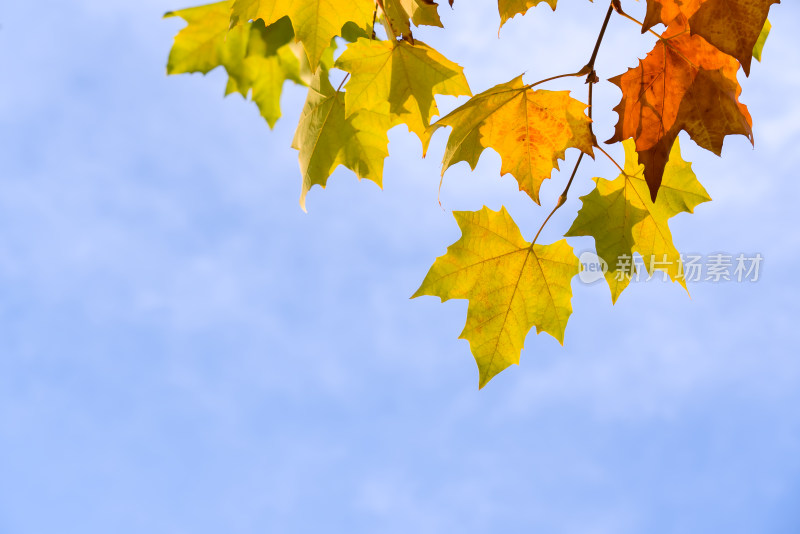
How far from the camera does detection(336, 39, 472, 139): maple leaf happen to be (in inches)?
62.9

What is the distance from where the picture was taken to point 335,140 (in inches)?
74.2

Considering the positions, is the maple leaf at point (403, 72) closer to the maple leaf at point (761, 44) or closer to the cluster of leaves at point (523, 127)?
the cluster of leaves at point (523, 127)

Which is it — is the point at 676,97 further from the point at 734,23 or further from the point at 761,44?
the point at 761,44

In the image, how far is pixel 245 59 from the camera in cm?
271

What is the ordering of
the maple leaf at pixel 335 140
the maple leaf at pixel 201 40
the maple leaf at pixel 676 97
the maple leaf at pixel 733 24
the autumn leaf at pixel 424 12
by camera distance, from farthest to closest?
1. the maple leaf at pixel 201 40
2. the maple leaf at pixel 335 140
3. the autumn leaf at pixel 424 12
4. the maple leaf at pixel 676 97
5. the maple leaf at pixel 733 24

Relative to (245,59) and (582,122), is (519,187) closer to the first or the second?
(582,122)

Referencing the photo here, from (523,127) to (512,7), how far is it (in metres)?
0.30

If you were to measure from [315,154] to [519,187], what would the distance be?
0.64m

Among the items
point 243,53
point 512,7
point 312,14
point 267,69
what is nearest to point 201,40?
point 243,53

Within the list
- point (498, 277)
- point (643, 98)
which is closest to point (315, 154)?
point (498, 277)

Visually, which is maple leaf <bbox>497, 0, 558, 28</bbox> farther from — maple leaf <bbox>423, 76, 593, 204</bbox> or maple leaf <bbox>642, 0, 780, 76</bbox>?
maple leaf <bbox>642, 0, 780, 76</bbox>

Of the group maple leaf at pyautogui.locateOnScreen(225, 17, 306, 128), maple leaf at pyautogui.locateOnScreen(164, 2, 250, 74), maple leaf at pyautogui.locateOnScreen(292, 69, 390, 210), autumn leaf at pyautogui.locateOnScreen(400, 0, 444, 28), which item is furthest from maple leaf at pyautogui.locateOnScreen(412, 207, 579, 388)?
maple leaf at pyautogui.locateOnScreen(164, 2, 250, 74)

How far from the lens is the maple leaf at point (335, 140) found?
73.2 inches

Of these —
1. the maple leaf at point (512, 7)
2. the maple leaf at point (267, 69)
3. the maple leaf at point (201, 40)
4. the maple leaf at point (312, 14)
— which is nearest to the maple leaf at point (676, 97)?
the maple leaf at point (512, 7)
